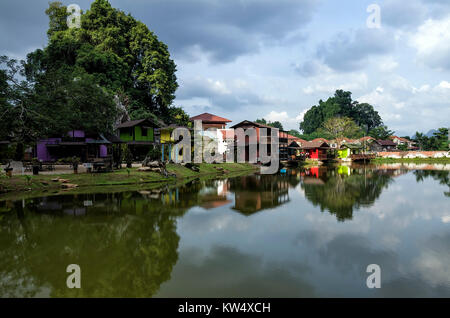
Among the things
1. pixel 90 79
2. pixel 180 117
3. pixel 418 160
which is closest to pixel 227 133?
pixel 180 117

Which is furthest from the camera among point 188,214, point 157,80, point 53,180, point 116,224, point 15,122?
point 157,80

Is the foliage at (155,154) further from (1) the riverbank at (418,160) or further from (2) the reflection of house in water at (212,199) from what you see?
(1) the riverbank at (418,160)

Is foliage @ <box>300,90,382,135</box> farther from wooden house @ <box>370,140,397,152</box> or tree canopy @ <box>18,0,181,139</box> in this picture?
tree canopy @ <box>18,0,181,139</box>

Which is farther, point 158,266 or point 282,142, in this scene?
point 282,142

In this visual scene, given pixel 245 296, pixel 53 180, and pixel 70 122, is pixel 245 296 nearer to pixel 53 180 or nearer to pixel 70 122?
pixel 53 180

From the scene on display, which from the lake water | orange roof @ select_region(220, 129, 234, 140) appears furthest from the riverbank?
the lake water

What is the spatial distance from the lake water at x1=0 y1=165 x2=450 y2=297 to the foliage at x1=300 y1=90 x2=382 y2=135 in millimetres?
118359

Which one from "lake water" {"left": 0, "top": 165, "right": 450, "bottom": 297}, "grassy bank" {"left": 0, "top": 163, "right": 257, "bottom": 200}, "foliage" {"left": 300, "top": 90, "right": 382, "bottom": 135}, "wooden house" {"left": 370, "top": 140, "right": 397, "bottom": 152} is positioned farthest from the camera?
"foliage" {"left": 300, "top": 90, "right": 382, "bottom": 135}

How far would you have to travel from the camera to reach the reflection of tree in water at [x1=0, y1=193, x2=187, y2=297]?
708 centimetres

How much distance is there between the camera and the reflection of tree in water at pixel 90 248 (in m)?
7.08

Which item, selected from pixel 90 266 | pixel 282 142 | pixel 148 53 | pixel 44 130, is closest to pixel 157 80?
pixel 148 53

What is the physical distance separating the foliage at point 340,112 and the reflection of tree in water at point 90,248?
122 metres

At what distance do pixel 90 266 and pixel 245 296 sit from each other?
4.75 meters

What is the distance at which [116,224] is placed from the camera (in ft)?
41.2
